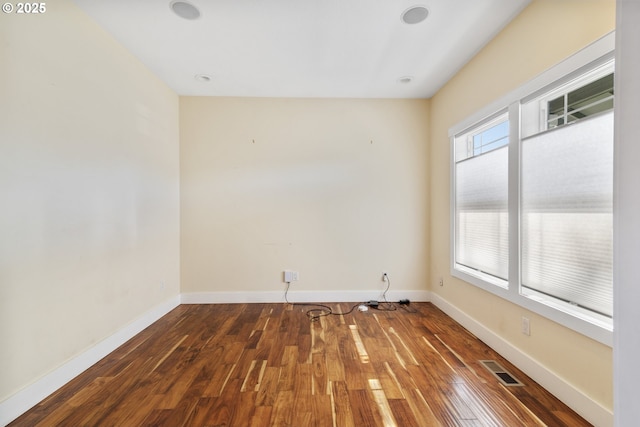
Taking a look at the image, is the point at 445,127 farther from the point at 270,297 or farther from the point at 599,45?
the point at 270,297

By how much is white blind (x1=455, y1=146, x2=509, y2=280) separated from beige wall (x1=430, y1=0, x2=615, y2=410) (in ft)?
0.69

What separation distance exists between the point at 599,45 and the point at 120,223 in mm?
3695

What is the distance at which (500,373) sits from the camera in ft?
5.79

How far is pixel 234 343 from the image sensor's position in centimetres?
220

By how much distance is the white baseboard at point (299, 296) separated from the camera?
3.18 m

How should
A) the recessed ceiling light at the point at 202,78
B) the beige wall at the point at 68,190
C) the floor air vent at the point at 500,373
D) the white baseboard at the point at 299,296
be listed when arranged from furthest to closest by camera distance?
the white baseboard at the point at 299,296
the recessed ceiling light at the point at 202,78
the floor air vent at the point at 500,373
the beige wall at the point at 68,190

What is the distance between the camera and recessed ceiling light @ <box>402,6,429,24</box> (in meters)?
1.80

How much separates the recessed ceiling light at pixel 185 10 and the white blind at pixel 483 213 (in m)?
2.77

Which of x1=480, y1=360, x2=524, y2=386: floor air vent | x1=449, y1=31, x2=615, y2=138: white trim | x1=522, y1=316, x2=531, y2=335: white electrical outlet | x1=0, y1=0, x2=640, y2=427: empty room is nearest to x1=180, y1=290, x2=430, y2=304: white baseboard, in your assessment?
x1=0, y1=0, x2=640, y2=427: empty room

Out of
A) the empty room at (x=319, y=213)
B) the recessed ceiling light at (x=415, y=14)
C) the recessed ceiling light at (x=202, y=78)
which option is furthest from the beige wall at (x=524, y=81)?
the recessed ceiling light at (x=202, y=78)

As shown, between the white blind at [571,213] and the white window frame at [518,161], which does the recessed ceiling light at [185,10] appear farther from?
the white blind at [571,213]

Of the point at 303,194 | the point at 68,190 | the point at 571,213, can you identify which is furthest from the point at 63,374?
the point at 571,213

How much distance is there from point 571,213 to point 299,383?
213 cm

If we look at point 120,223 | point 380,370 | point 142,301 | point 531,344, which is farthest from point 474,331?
point 120,223
